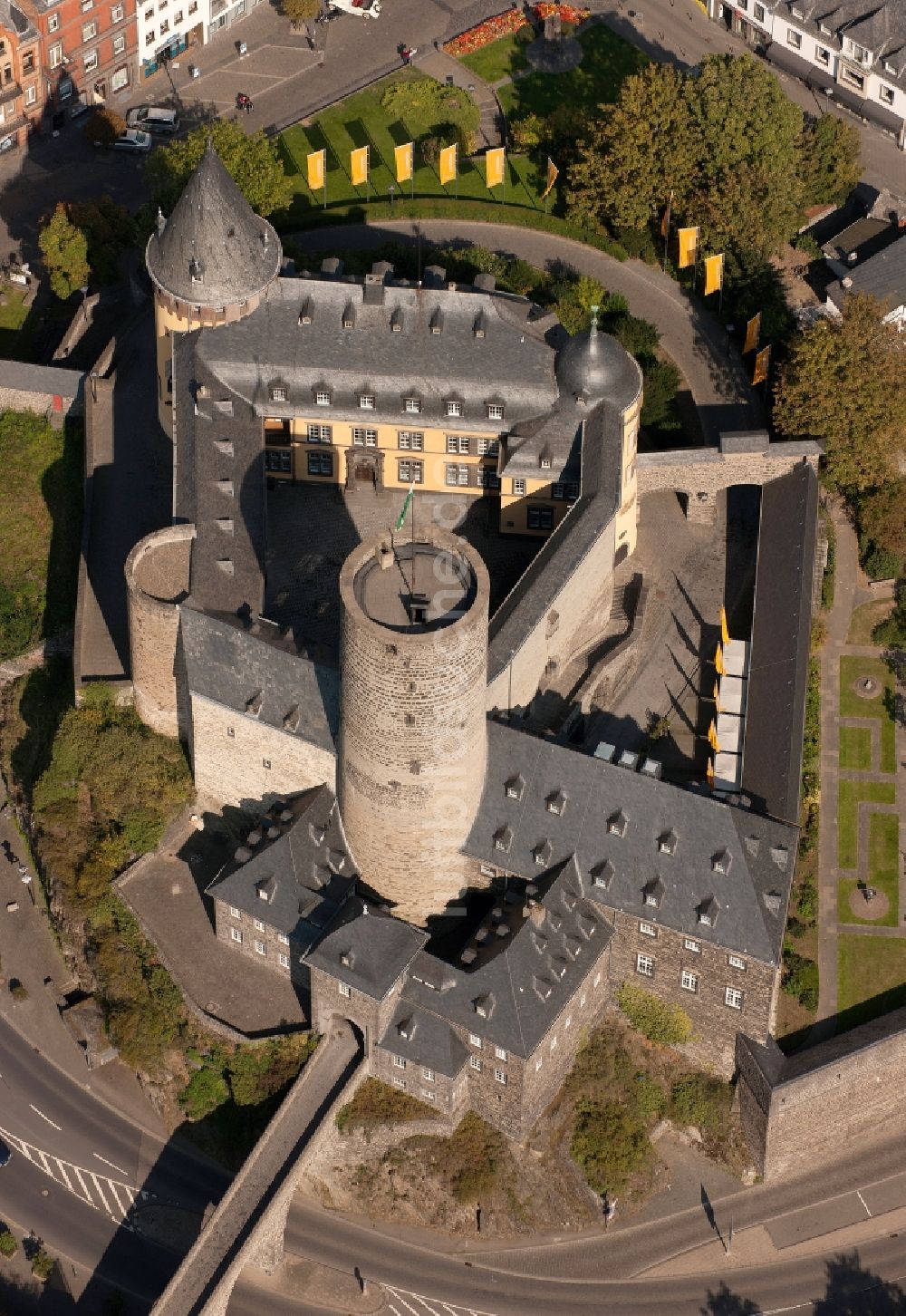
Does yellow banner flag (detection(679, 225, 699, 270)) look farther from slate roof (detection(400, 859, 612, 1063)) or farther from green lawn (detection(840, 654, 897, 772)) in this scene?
slate roof (detection(400, 859, 612, 1063))

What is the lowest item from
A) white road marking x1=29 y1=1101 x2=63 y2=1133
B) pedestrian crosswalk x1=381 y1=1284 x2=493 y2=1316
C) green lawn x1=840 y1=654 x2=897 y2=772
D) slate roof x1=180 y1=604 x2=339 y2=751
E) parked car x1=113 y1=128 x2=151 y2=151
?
pedestrian crosswalk x1=381 y1=1284 x2=493 y2=1316

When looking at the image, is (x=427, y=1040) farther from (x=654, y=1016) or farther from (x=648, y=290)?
(x=648, y=290)

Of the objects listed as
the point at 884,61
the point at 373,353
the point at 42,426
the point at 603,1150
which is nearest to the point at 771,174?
the point at 884,61

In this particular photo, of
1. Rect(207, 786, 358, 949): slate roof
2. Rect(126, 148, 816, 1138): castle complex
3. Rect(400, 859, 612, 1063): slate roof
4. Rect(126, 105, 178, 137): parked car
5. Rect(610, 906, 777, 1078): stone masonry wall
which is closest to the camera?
Rect(126, 148, 816, 1138): castle complex

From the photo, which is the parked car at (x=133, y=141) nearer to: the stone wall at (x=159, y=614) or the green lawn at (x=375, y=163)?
the green lawn at (x=375, y=163)

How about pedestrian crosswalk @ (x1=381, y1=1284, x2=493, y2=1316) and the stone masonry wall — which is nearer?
the stone masonry wall

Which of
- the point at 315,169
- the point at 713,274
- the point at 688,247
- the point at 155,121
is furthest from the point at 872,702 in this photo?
the point at 155,121

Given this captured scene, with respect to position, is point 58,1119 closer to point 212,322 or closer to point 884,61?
point 212,322

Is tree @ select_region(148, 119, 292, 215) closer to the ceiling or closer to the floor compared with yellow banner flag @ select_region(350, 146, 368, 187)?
closer to the ceiling

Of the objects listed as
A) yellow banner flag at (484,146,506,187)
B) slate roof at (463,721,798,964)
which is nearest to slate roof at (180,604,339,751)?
slate roof at (463,721,798,964)
